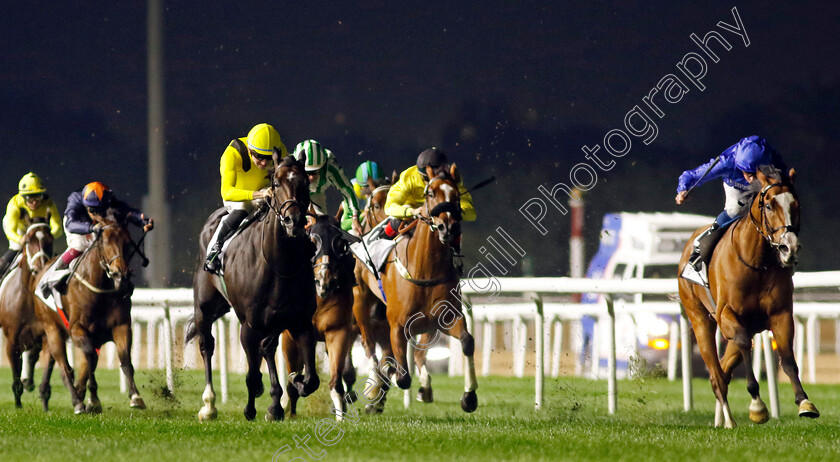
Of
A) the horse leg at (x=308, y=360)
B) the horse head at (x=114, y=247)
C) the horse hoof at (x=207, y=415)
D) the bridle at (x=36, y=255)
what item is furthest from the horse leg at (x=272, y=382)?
the bridle at (x=36, y=255)

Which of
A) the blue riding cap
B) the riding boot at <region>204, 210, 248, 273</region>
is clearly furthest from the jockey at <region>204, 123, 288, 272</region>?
the blue riding cap

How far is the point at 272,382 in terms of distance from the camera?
7867 millimetres

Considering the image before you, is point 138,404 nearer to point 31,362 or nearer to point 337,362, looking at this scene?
point 337,362

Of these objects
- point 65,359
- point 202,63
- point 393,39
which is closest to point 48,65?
point 202,63

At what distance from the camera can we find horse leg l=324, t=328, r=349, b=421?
26.2 ft

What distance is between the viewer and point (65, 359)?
389 inches

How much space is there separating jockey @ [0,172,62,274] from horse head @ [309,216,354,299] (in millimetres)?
4427

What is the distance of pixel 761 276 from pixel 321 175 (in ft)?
10.3

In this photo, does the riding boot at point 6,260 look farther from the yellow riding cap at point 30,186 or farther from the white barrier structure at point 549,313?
the white barrier structure at point 549,313

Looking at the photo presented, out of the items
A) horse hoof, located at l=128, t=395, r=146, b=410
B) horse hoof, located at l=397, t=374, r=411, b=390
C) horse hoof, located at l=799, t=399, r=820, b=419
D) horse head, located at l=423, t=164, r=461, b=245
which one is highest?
horse head, located at l=423, t=164, r=461, b=245

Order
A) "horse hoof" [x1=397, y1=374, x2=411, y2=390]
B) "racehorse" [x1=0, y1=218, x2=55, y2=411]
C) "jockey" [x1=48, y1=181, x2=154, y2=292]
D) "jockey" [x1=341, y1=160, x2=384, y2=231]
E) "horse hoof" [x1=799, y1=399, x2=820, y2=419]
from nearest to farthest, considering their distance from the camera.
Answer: "horse hoof" [x1=799, y1=399, x2=820, y2=419], "horse hoof" [x1=397, y1=374, x2=411, y2=390], "jockey" [x1=48, y1=181, x2=154, y2=292], "racehorse" [x1=0, y1=218, x2=55, y2=411], "jockey" [x1=341, y1=160, x2=384, y2=231]

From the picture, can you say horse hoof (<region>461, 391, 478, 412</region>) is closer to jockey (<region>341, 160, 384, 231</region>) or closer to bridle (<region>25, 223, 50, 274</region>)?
jockey (<region>341, 160, 384, 231</region>)

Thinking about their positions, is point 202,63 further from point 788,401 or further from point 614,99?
point 788,401

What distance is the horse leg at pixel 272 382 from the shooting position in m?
7.75
